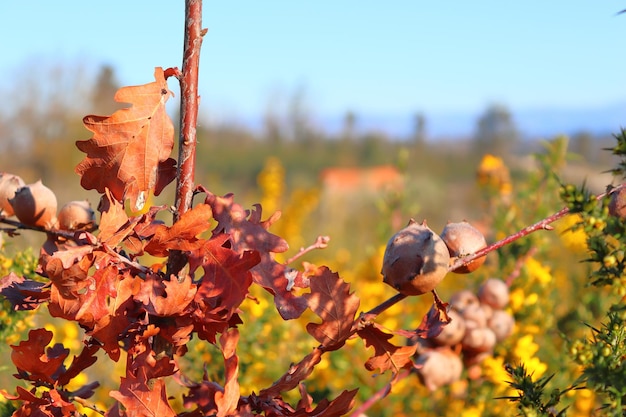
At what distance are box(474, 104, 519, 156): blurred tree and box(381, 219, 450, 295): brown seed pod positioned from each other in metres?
13.5

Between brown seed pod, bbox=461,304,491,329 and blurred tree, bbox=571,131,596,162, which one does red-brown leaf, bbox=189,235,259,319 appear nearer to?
brown seed pod, bbox=461,304,491,329

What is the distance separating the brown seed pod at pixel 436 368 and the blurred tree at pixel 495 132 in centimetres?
1300

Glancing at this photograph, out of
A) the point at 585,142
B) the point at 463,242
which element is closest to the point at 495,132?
the point at 585,142

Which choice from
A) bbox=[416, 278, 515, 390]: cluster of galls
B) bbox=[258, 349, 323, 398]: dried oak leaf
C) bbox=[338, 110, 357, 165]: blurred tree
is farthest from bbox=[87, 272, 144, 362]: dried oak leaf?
bbox=[338, 110, 357, 165]: blurred tree

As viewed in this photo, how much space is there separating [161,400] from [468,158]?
17951 millimetres

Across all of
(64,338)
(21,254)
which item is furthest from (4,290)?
(64,338)

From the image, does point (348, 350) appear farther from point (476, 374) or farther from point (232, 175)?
point (232, 175)

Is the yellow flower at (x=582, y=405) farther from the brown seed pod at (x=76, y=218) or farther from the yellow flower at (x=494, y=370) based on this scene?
the brown seed pod at (x=76, y=218)

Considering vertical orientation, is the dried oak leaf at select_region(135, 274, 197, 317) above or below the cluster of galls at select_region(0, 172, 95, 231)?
below

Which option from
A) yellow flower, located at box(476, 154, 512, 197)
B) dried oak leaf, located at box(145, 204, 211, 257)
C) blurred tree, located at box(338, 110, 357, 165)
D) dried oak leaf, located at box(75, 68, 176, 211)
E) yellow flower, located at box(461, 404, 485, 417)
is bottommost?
blurred tree, located at box(338, 110, 357, 165)

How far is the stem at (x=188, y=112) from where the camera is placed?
0.63 meters

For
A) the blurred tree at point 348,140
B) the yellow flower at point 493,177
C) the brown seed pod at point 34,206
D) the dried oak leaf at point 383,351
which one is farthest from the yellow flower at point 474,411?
the blurred tree at point 348,140

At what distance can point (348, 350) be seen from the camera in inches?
88.1

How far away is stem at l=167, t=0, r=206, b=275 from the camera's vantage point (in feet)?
2.06
